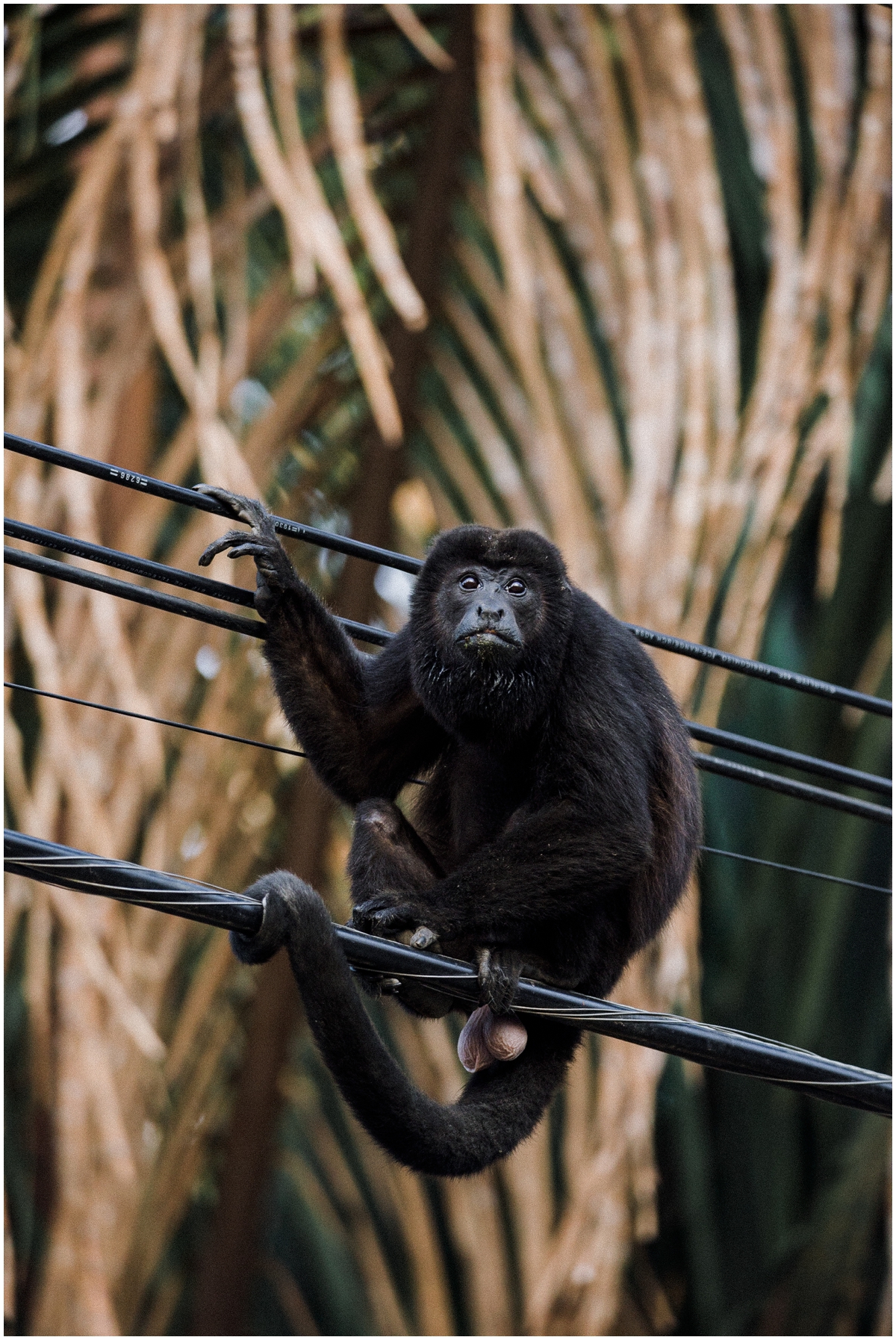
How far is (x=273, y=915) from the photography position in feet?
10.1

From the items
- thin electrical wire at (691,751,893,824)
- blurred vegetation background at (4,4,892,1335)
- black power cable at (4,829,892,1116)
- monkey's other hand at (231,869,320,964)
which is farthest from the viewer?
blurred vegetation background at (4,4,892,1335)

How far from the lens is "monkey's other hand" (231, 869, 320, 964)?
3061mm

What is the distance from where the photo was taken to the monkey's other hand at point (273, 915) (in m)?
3.06

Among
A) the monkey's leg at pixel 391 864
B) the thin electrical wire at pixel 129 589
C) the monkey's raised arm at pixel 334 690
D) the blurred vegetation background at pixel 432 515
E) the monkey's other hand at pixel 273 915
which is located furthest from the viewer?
the blurred vegetation background at pixel 432 515

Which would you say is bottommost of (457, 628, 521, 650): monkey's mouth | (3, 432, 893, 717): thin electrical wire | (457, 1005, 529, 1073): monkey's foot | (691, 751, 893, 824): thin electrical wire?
(457, 1005, 529, 1073): monkey's foot

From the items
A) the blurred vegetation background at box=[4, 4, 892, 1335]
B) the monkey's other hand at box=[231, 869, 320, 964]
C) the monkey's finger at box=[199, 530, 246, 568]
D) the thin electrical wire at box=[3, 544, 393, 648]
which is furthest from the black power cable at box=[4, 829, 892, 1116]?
the blurred vegetation background at box=[4, 4, 892, 1335]

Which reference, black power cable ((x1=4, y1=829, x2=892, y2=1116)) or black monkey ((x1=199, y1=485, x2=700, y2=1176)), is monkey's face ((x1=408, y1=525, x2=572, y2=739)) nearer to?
black monkey ((x1=199, y1=485, x2=700, y2=1176))

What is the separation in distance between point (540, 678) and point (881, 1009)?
544 centimetres

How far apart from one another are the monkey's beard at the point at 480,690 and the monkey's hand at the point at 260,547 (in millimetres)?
437

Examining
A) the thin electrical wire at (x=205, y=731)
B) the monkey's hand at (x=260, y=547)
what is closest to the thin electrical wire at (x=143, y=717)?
the thin electrical wire at (x=205, y=731)

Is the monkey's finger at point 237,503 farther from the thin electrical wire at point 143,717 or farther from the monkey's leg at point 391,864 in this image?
the monkey's leg at point 391,864

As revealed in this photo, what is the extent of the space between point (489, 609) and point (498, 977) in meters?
0.96

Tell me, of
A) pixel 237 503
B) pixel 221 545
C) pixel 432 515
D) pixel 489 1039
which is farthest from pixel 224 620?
pixel 432 515

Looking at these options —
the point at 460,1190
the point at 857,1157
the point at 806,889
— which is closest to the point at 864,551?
the point at 806,889
